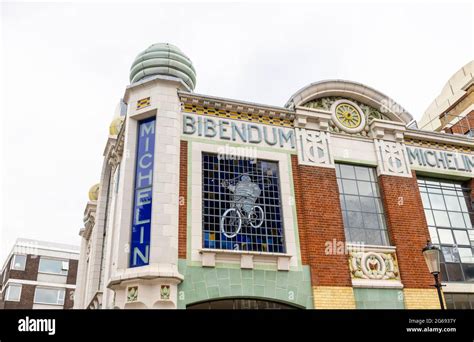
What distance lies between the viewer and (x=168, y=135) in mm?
13703

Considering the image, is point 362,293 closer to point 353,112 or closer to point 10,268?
point 353,112

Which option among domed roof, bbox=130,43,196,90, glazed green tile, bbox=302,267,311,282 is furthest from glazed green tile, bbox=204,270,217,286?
domed roof, bbox=130,43,196,90

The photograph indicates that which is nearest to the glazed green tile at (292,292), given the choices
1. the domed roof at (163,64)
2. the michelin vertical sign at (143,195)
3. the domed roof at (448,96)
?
the michelin vertical sign at (143,195)

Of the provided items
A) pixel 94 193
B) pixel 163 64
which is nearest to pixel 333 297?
pixel 163 64

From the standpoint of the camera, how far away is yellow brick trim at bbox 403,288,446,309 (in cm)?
1375

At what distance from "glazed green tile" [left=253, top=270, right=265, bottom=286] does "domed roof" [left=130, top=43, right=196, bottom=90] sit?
6.69 meters

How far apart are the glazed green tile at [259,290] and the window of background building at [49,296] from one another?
130 feet

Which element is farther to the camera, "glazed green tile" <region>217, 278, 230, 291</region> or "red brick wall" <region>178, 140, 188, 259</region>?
"red brick wall" <region>178, 140, 188, 259</region>

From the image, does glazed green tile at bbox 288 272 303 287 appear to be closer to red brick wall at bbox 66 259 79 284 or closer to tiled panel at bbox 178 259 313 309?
tiled panel at bbox 178 259 313 309

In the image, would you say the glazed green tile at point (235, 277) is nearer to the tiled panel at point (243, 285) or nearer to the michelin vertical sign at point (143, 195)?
the tiled panel at point (243, 285)

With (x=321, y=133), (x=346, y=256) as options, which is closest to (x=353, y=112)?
(x=321, y=133)

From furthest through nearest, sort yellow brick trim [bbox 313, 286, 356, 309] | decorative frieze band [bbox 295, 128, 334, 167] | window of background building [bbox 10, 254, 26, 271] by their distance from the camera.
Answer: window of background building [bbox 10, 254, 26, 271] < decorative frieze band [bbox 295, 128, 334, 167] < yellow brick trim [bbox 313, 286, 356, 309]

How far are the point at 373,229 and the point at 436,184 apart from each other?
373 centimetres

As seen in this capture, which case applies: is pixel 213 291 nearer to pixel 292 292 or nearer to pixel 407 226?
pixel 292 292
